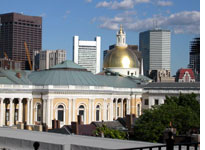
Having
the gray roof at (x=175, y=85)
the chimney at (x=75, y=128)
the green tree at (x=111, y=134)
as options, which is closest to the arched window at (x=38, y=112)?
the chimney at (x=75, y=128)

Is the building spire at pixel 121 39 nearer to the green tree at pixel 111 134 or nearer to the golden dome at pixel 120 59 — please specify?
the golden dome at pixel 120 59

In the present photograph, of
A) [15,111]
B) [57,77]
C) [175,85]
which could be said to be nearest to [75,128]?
[15,111]

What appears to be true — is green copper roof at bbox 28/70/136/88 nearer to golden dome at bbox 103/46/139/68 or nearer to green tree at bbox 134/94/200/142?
golden dome at bbox 103/46/139/68

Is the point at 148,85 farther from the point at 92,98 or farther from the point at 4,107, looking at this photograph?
the point at 4,107

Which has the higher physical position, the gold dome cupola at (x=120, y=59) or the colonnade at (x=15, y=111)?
the gold dome cupola at (x=120, y=59)

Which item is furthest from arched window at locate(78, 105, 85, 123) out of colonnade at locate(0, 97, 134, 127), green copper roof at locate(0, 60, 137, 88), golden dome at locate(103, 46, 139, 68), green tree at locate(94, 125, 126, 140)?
golden dome at locate(103, 46, 139, 68)

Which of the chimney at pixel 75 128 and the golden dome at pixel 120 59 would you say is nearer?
the chimney at pixel 75 128

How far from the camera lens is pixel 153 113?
6247 cm

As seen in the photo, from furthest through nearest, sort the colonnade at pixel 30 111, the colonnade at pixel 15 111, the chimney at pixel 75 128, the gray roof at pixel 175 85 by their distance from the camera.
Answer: the gray roof at pixel 175 85 < the colonnade at pixel 30 111 < the colonnade at pixel 15 111 < the chimney at pixel 75 128

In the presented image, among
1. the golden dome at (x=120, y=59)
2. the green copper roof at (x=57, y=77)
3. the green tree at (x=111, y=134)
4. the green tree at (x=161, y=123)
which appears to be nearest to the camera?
the green tree at (x=161, y=123)

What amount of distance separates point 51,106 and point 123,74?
47.9 meters
